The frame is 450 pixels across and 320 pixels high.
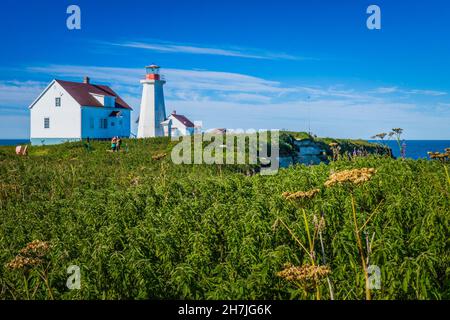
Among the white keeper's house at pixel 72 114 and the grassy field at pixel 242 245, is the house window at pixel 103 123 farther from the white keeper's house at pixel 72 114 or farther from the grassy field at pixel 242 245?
the grassy field at pixel 242 245

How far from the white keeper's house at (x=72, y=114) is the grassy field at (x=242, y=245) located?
4422 cm

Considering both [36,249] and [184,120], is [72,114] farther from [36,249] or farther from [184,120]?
[36,249]

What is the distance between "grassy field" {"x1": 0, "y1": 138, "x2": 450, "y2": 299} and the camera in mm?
4836

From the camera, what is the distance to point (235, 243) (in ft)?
21.0

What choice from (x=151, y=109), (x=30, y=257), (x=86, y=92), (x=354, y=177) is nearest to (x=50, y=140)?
(x=86, y=92)

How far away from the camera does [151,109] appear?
5916cm

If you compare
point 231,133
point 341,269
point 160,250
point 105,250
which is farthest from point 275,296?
point 231,133

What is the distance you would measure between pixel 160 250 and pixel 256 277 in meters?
1.75

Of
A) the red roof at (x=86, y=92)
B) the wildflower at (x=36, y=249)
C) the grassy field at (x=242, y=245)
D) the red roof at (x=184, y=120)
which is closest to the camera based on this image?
the grassy field at (x=242, y=245)

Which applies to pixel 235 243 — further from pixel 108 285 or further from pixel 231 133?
pixel 231 133

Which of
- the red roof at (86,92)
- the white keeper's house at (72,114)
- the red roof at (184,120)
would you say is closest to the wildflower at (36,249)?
the white keeper's house at (72,114)

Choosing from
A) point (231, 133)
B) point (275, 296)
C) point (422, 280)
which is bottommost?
point (275, 296)

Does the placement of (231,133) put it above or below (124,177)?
above

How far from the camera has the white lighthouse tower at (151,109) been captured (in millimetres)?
59156
